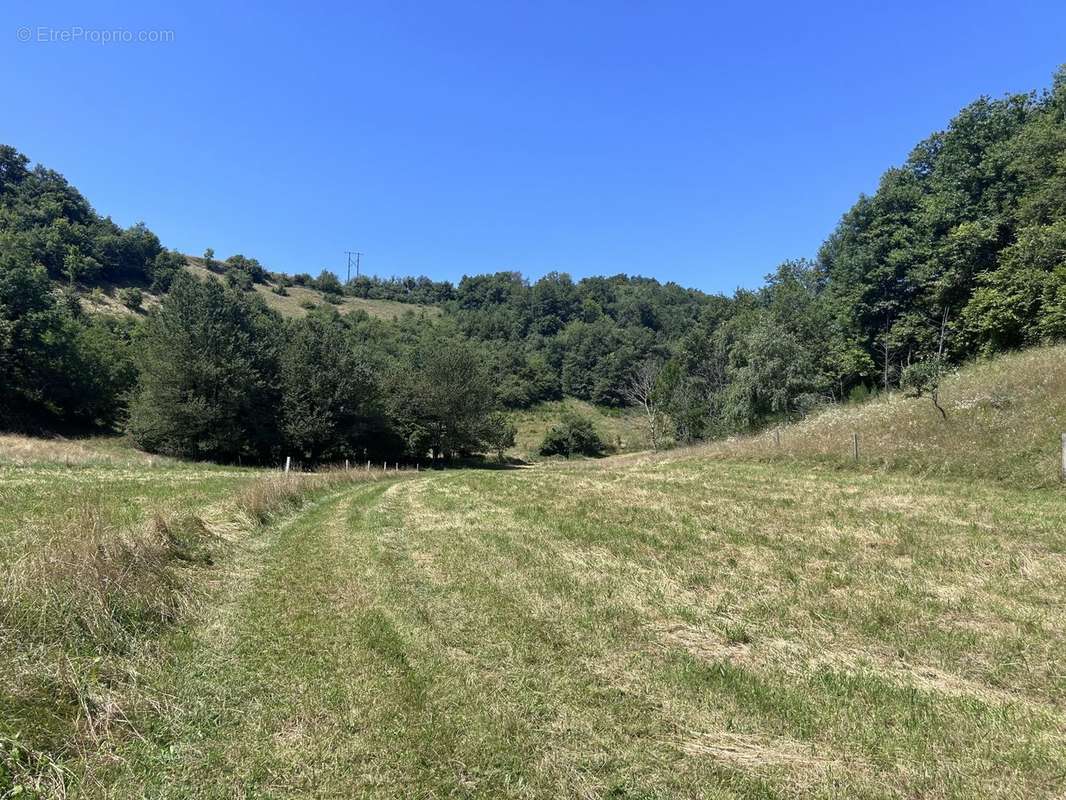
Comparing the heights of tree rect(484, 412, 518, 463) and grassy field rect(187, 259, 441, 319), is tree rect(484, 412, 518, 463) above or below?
below

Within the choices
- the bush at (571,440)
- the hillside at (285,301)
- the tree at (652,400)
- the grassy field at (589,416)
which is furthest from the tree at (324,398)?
the hillside at (285,301)

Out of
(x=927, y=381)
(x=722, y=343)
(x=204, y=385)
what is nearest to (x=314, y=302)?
(x=204, y=385)

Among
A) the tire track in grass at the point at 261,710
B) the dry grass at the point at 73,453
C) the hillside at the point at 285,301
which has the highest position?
the hillside at the point at 285,301

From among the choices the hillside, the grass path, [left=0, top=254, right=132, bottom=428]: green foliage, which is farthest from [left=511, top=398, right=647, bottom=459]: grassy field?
the grass path

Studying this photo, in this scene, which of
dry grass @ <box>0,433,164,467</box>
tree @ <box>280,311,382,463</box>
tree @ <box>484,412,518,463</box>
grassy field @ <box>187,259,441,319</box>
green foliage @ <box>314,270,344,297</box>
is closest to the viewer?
dry grass @ <box>0,433,164,467</box>

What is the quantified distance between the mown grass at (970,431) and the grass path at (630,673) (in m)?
7.77

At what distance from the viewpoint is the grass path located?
3.68 meters

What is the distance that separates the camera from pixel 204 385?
1711 inches

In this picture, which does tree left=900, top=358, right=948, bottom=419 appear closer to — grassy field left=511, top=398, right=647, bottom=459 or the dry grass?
the dry grass

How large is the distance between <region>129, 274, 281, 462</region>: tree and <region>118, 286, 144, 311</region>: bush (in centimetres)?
5731

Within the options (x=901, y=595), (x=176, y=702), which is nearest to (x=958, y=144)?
(x=901, y=595)

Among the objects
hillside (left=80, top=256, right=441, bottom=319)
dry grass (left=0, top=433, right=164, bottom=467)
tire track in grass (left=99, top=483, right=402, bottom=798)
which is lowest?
tire track in grass (left=99, top=483, right=402, bottom=798)

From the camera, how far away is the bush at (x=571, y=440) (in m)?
77.0

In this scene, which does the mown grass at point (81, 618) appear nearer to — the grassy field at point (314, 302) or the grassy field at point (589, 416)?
the grassy field at point (589, 416)
